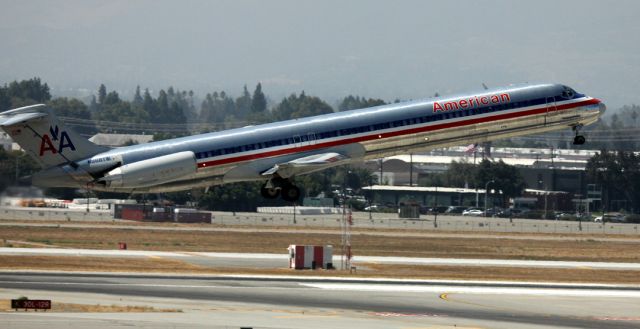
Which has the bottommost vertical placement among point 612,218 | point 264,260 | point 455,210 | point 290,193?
point 264,260

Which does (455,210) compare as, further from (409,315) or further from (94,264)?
(409,315)

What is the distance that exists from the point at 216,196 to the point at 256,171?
81.1m

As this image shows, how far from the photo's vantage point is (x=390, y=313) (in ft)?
180

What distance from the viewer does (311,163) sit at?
72.6m

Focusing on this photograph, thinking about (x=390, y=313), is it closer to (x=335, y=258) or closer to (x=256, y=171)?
(x=256, y=171)

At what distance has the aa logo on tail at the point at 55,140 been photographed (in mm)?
69625

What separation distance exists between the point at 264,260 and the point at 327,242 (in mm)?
19891

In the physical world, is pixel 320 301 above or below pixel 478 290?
below

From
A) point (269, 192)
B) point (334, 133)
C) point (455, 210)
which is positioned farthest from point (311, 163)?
point (455, 210)

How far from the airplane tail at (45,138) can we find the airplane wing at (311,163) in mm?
10806

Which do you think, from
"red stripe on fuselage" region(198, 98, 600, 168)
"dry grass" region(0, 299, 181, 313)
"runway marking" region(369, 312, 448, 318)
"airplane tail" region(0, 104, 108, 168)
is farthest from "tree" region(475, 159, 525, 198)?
"dry grass" region(0, 299, 181, 313)

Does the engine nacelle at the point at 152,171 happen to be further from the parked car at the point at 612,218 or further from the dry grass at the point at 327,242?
the parked car at the point at 612,218

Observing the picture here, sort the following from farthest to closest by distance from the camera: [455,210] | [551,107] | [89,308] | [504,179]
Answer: [504,179], [455,210], [551,107], [89,308]

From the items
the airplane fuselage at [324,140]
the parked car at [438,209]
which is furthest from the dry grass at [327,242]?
the parked car at [438,209]
